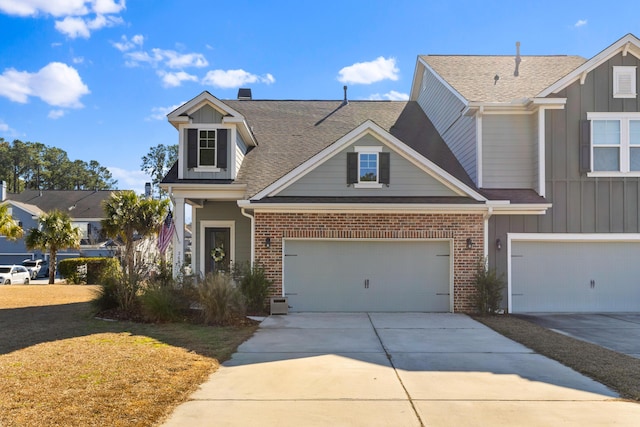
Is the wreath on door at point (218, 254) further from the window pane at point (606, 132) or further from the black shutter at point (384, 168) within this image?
the window pane at point (606, 132)

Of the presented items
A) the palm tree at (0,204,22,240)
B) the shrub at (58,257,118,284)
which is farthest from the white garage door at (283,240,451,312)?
the palm tree at (0,204,22,240)

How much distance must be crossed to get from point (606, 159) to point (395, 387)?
10561 millimetres


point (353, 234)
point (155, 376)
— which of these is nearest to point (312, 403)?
point (155, 376)

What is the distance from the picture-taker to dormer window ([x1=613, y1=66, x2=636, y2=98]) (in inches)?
509

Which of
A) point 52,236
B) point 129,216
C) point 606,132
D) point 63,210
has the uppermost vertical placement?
point 606,132

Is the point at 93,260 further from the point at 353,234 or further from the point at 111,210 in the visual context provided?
the point at 353,234

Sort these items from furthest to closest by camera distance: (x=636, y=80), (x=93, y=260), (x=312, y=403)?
A: (x=93, y=260)
(x=636, y=80)
(x=312, y=403)

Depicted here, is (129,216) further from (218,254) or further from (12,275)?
(218,254)

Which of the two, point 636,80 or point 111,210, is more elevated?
point 636,80

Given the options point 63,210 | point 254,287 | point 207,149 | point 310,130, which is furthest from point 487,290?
point 63,210

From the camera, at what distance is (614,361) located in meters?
7.12

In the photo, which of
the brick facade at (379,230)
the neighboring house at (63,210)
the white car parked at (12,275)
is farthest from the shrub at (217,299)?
the neighboring house at (63,210)

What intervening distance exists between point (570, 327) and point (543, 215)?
3.36 metres

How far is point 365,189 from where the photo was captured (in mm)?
12547
